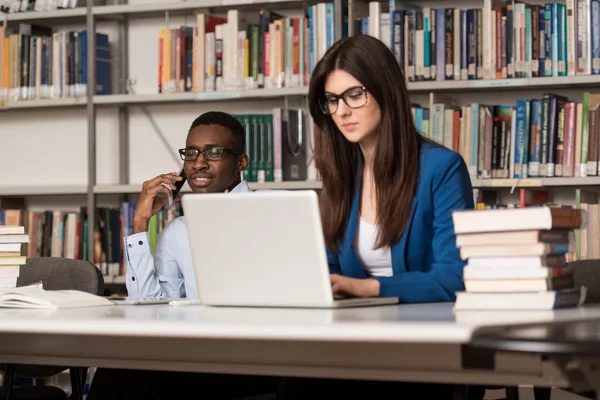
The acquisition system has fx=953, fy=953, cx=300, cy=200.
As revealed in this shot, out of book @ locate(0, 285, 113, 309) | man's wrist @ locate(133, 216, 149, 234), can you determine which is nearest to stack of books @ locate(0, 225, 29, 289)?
book @ locate(0, 285, 113, 309)

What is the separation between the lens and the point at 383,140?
1990 millimetres

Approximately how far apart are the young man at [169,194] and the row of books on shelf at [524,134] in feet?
3.40

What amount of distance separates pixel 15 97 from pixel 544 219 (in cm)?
331

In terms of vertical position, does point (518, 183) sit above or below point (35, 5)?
below

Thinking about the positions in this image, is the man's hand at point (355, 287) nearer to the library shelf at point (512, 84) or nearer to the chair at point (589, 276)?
the chair at point (589, 276)

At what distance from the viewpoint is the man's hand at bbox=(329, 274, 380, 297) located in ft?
5.45

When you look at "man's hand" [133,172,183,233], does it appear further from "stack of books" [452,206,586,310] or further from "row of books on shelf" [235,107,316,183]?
"stack of books" [452,206,586,310]

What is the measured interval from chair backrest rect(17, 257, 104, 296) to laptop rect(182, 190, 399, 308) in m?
0.92

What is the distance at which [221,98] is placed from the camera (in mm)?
3859

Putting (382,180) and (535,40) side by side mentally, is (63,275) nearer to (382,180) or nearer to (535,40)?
(382,180)

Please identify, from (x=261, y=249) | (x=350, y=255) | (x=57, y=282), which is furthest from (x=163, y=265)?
(x=261, y=249)

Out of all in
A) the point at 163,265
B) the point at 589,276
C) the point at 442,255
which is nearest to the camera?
the point at 442,255

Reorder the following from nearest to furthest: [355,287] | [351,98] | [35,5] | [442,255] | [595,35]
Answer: [355,287] → [442,255] → [351,98] → [595,35] → [35,5]

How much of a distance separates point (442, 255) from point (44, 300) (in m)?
0.76
